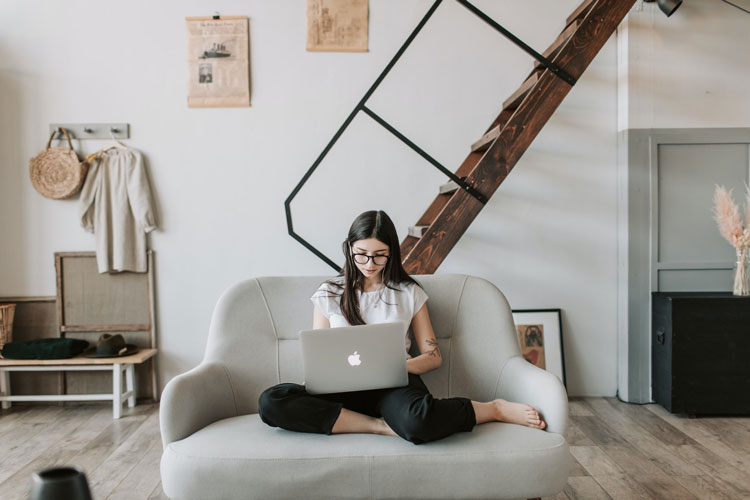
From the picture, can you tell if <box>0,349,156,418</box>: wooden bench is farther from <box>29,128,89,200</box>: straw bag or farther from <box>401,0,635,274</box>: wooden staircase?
<box>401,0,635,274</box>: wooden staircase

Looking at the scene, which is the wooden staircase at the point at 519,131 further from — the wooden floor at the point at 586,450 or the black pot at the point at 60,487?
the black pot at the point at 60,487

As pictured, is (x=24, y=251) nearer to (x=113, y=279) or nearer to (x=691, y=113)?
(x=113, y=279)

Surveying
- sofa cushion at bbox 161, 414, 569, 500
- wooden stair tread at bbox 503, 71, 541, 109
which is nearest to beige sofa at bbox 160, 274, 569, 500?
sofa cushion at bbox 161, 414, 569, 500

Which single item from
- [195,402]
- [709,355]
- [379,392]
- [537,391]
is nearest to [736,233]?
[709,355]

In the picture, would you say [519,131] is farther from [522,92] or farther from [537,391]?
[537,391]

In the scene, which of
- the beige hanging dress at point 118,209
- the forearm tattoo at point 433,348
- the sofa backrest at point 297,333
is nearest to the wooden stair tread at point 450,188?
the sofa backrest at point 297,333

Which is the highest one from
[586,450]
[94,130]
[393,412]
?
[94,130]

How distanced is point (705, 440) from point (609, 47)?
2.30 m

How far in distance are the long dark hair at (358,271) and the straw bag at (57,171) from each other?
2.13 metres

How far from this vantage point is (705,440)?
2941 mm

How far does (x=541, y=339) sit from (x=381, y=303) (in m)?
1.76

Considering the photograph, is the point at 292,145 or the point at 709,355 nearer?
the point at 709,355

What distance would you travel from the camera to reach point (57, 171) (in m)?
3.63

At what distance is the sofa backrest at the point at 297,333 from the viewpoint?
7.50 feet
